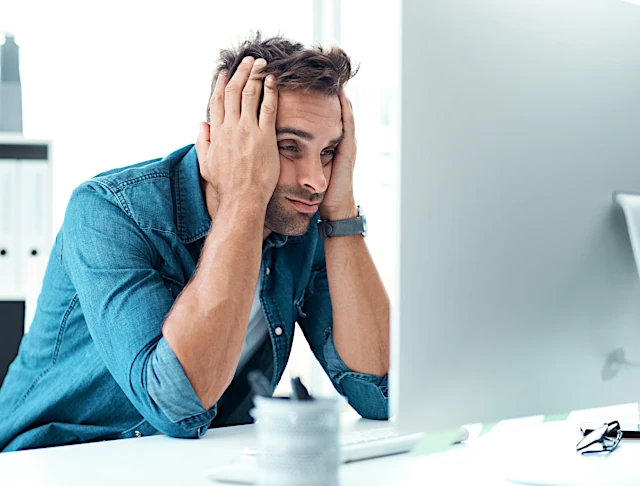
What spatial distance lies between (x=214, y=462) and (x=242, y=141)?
2.07 feet

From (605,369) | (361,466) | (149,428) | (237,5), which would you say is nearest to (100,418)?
(149,428)

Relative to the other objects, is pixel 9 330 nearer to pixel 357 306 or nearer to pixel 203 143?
pixel 203 143

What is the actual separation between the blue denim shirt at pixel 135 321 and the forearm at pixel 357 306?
0.03 m

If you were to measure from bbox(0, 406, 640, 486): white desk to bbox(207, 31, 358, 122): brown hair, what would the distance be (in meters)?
0.69

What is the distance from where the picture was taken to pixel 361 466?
864 millimetres

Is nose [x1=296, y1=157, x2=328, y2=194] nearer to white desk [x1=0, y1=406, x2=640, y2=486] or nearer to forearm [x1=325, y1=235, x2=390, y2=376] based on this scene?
forearm [x1=325, y1=235, x2=390, y2=376]

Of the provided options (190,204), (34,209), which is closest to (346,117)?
(190,204)

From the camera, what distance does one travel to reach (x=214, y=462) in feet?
2.93

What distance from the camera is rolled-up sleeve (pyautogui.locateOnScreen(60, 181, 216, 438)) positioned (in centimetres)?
102

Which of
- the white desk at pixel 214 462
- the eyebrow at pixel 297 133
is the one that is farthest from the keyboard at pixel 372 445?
the eyebrow at pixel 297 133

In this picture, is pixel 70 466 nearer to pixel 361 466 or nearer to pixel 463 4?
pixel 361 466

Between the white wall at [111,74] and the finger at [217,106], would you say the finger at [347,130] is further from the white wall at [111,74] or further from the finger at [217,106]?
the white wall at [111,74]

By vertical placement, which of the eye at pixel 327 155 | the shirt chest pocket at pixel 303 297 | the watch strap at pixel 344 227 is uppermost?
the eye at pixel 327 155

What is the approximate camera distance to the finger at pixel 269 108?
1.32 m
